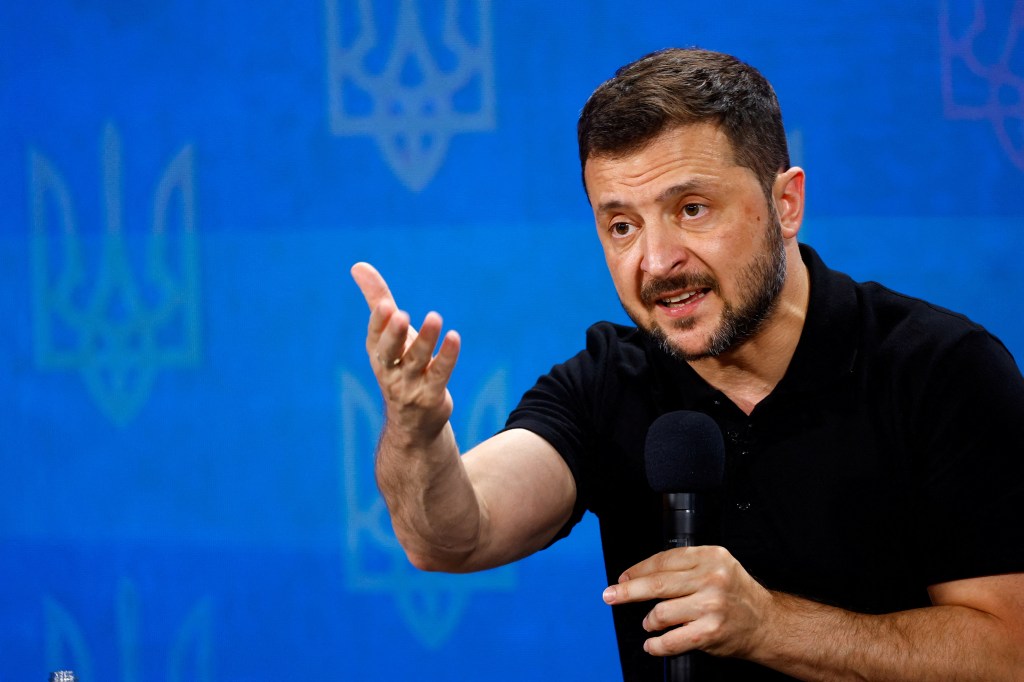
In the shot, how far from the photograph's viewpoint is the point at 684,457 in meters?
1.25

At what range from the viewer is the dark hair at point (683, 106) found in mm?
1671


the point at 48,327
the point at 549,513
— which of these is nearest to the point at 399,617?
the point at 549,513

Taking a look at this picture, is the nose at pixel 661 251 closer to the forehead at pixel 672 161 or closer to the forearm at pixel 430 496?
the forehead at pixel 672 161

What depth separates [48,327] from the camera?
256cm

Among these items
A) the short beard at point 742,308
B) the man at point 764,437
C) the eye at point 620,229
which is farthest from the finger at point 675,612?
the eye at point 620,229

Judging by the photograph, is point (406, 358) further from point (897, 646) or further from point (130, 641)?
point (130, 641)

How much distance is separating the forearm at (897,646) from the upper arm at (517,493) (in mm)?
388

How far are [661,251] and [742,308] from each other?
0.54ft

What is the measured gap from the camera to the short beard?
1688mm

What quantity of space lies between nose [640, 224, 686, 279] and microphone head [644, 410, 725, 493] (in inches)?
14.2

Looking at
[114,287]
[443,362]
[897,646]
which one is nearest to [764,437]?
[897,646]

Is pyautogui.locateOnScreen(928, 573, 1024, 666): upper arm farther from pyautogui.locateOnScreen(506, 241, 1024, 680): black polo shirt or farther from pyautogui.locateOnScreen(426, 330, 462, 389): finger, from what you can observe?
pyautogui.locateOnScreen(426, 330, 462, 389): finger

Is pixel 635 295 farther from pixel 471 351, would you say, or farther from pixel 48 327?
pixel 48 327

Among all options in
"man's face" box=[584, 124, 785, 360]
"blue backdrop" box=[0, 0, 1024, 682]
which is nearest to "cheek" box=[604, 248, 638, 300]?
"man's face" box=[584, 124, 785, 360]
